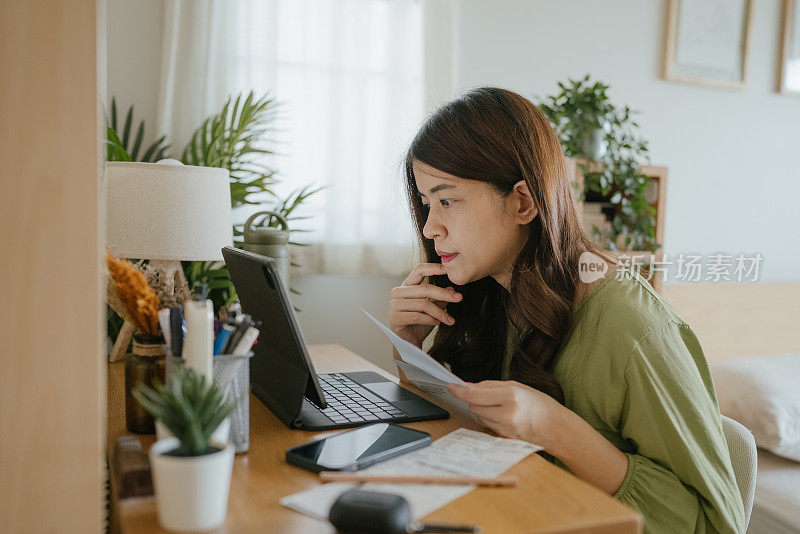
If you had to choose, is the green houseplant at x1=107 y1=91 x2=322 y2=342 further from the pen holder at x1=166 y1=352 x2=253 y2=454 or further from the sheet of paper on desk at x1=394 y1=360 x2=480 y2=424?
the pen holder at x1=166 y1=352 x2=253 y2=454

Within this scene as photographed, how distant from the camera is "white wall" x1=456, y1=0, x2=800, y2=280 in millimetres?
2605

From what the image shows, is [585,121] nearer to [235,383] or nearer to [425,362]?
[425,362]

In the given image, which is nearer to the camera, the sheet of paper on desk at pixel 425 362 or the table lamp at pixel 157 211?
the sheet of paper on desk at pixel 425 362

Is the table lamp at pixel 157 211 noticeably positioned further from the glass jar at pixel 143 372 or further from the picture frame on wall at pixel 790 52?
the picture frame on wall at pixel 790 52

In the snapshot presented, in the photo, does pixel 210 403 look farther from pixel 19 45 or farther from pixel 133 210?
pixel 133 210

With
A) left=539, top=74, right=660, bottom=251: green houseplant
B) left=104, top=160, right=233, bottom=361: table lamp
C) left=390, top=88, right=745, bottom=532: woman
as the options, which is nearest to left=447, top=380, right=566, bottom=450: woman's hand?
left=390, top=88, right=745, bottom=532: woman

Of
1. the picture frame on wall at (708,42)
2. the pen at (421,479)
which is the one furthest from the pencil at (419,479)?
the picture frame on wall at (708,42)

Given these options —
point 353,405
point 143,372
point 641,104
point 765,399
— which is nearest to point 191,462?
point 143,372

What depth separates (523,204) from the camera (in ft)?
3.79

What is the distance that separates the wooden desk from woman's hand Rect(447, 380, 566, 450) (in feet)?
0.23

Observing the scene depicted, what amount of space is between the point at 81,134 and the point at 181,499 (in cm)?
32

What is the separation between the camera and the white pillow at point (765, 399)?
5.85 feet

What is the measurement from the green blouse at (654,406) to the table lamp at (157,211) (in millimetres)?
837

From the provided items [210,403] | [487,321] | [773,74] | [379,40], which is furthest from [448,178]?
[773,74]
